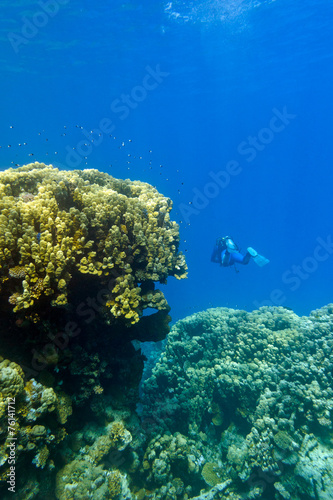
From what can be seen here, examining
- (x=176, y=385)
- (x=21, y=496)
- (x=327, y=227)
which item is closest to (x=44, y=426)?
(x=21, y=496)

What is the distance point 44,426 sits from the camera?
3.53 meters

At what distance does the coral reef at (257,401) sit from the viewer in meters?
5.32

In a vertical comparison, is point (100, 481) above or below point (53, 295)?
below

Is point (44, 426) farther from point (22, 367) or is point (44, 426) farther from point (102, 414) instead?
point (102, 414)

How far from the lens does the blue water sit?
27922 millimetres

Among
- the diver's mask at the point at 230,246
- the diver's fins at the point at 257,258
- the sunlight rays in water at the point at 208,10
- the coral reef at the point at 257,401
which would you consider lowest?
the coral reef at the point at 257,401

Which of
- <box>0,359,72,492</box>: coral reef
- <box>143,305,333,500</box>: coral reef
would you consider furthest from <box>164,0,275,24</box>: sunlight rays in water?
<box>0,359,72,492</box>: coral reef

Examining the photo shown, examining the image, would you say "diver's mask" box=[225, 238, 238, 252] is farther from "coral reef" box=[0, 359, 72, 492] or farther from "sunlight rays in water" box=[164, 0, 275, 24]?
"sunlight rays in water" box=[164, 0, 275, 24]

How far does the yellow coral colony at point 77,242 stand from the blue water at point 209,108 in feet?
9.32

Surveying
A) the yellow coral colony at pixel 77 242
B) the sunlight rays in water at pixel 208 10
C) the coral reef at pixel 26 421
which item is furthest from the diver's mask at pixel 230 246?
the sunlight rays in water at pixel 208 10

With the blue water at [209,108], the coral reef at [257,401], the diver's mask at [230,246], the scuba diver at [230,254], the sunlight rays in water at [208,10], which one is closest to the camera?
the coral reef at [257,401]

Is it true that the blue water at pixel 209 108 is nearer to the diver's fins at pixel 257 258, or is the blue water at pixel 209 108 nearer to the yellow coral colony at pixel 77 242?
the yellow coral colony at pixel 77 242

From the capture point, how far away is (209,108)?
199ft

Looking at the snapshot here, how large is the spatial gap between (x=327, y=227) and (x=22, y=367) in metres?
137
